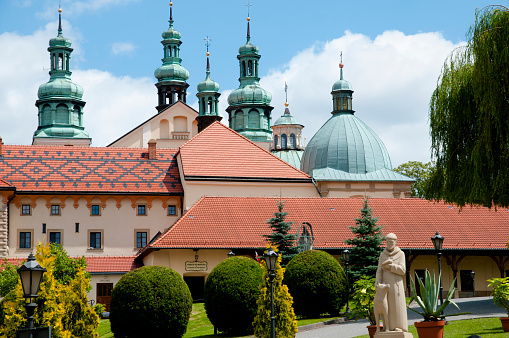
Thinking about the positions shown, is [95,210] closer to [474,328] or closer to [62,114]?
[474,328]

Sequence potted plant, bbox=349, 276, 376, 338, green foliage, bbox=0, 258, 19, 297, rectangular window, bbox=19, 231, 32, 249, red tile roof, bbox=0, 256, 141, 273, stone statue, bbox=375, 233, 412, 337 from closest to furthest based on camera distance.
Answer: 1. stone statue, bbox=375, 233, 412, 337
2. potted plant, bbox=349, 276, 376, 338
3. green foliage, bbox=0, 258, 19, 297
4. red tile roof, bbox=0, 256, 141, 273
5. rectangular window, bbox=19, 231, 32, 249

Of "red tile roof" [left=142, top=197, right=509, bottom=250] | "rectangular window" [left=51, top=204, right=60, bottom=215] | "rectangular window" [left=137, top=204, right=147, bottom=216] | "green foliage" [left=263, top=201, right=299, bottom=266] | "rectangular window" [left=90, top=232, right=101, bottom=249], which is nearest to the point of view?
"green foliage" [left=263, top=201, right=299, bottom=266]

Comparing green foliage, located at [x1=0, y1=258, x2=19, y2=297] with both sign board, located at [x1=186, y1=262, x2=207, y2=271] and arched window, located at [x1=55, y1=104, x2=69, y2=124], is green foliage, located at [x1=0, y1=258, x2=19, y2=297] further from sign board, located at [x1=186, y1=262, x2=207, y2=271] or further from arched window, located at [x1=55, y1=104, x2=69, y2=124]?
arched window, located at [x1=55, y1=104, x2=69, y2=124]

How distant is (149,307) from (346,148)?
40033 mm

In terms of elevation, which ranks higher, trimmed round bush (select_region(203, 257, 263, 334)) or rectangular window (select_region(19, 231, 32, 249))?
rectangular window (select_region(19, 231, 32, 249))

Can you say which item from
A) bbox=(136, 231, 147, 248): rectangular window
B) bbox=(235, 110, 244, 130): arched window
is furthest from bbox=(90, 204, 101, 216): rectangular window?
bbox=(235, 110, 244, 130): arched window

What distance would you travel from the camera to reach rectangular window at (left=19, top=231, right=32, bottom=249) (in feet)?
165

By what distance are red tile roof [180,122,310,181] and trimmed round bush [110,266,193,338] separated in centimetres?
2427

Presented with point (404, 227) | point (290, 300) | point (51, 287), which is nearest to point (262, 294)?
point (290, 300)

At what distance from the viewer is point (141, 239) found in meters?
51.8

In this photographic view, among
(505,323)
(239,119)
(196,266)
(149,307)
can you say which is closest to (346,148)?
(196,266)

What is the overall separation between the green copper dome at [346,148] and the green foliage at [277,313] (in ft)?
128

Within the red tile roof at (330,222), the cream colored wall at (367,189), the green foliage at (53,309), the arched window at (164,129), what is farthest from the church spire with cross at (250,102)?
the green foliage at (53,309)

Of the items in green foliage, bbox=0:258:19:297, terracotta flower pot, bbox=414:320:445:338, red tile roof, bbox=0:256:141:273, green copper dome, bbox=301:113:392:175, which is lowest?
terracotta flower pot, bbox=414:320:445:338
